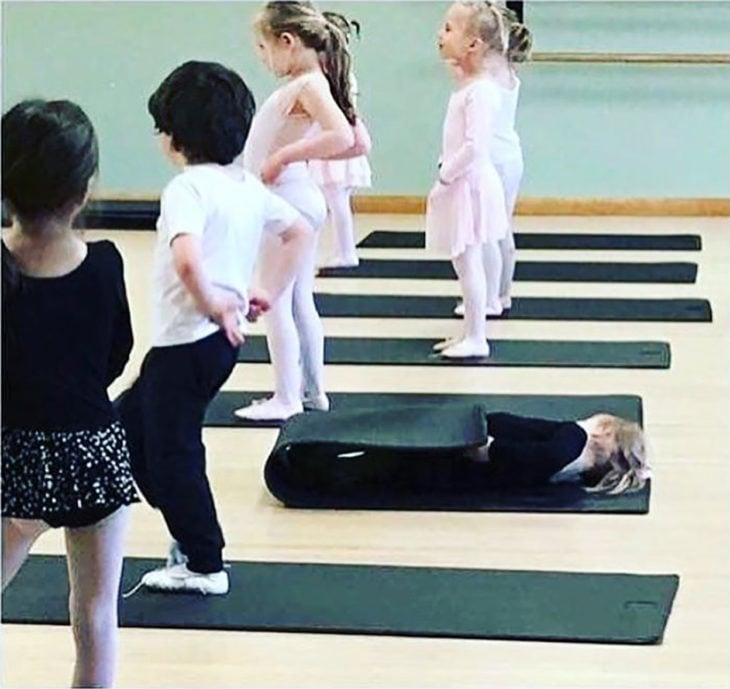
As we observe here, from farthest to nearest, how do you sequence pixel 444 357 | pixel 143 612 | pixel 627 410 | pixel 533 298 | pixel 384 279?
1. pixel 384 279
2. pixel 533 298
3. pixel 444 357
4. pixel 627 410
5. pixel 143 612

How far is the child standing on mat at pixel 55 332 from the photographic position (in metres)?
2.16

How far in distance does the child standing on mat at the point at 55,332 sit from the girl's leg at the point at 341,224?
13.5ft

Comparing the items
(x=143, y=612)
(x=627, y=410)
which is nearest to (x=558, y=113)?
(x=627, y=410)

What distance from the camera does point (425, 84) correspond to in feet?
27.5

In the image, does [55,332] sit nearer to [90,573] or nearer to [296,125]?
[90,573]

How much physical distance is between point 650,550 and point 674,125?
539 cm

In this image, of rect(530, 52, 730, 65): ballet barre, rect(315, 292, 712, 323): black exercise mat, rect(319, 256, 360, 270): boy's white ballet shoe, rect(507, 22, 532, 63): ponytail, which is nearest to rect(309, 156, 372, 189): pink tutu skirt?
rect(319, 256, 360, 270): boy's white ballet shoe

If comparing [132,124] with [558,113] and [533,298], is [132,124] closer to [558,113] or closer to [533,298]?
[558,113]

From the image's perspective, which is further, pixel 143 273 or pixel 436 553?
pixel 143 273

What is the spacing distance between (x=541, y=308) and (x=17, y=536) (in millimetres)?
3779

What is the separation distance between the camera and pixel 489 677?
2.67 m

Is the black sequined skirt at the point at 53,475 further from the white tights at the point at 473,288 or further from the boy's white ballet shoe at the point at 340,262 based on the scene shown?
the boy's white ballet shoe at the point at 340,262

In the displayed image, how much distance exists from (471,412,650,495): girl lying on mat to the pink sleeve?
129 centimetres

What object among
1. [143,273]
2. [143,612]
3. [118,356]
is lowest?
[143,273]
